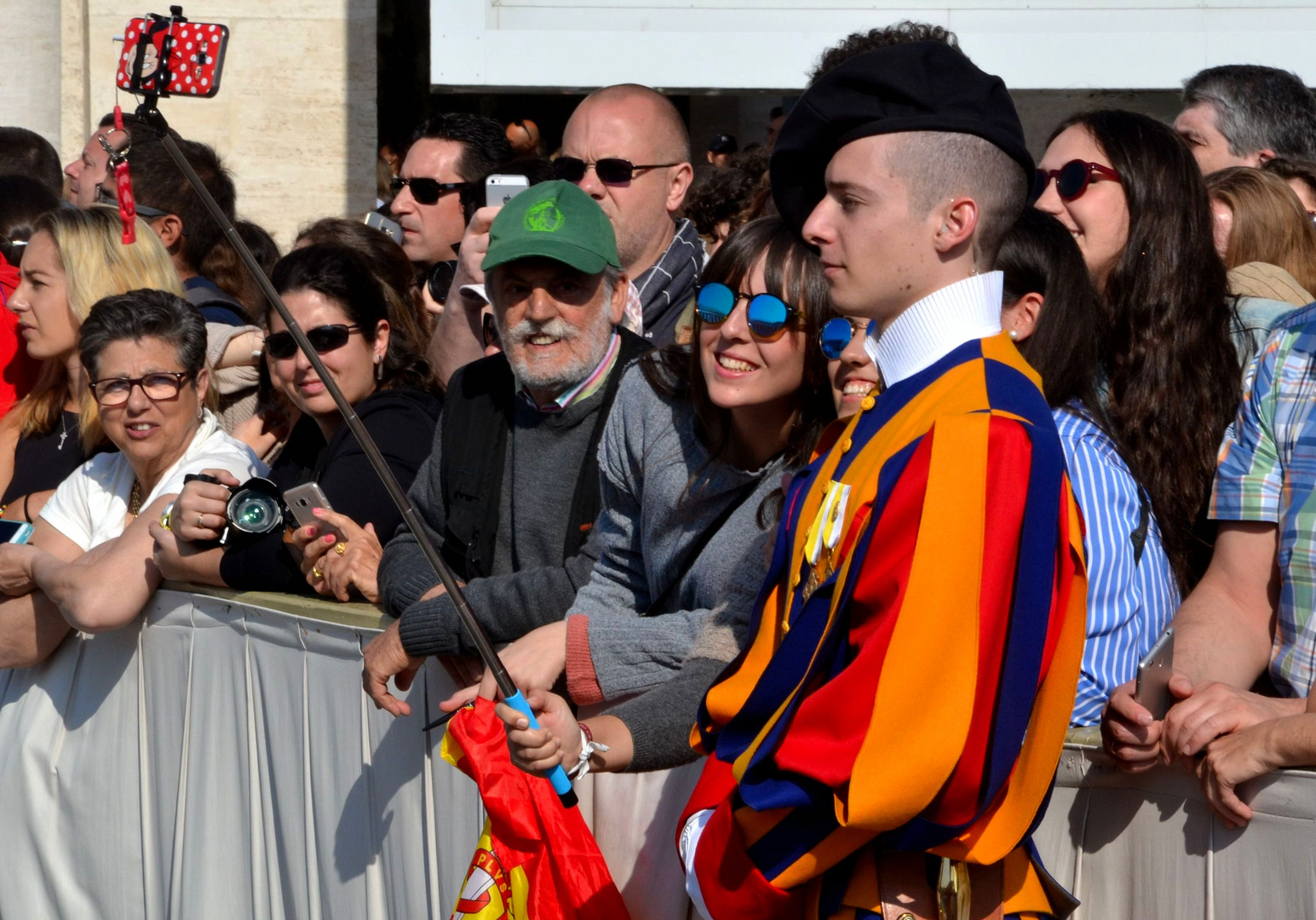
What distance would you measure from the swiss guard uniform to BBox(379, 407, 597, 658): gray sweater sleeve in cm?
102

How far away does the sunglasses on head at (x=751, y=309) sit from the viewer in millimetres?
2729

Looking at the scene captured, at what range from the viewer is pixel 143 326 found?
4.41 metres

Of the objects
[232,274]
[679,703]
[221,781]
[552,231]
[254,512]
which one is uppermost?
[552,231]

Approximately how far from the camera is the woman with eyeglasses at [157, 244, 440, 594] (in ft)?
12.3

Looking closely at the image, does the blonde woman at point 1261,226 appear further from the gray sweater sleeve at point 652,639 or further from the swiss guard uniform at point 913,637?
the swiss guard uniform at point 913,637

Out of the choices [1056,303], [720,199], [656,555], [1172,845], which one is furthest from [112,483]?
[1172,845]

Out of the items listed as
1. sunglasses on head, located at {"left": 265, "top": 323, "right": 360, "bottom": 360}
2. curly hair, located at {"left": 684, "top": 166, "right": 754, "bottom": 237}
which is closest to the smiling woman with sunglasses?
sunglasses on head, located at {"left": 265, "top": 323, "right": 360, "bottom": 360}

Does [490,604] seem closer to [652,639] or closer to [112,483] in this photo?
[652,639]

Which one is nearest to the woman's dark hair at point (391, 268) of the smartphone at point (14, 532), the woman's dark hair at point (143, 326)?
the woman's dark hair at point (143, 326)

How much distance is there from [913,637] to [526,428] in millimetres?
1816

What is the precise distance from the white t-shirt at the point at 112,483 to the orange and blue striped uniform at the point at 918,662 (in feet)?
8.95

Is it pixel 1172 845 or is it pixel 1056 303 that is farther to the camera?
pixel 1056 303

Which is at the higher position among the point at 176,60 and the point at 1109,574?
the point at 176,60

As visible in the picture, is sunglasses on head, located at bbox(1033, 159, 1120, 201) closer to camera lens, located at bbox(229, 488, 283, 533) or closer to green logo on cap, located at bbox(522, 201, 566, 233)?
green logo on cap, located at bbox(522, 201, 566, 233)
